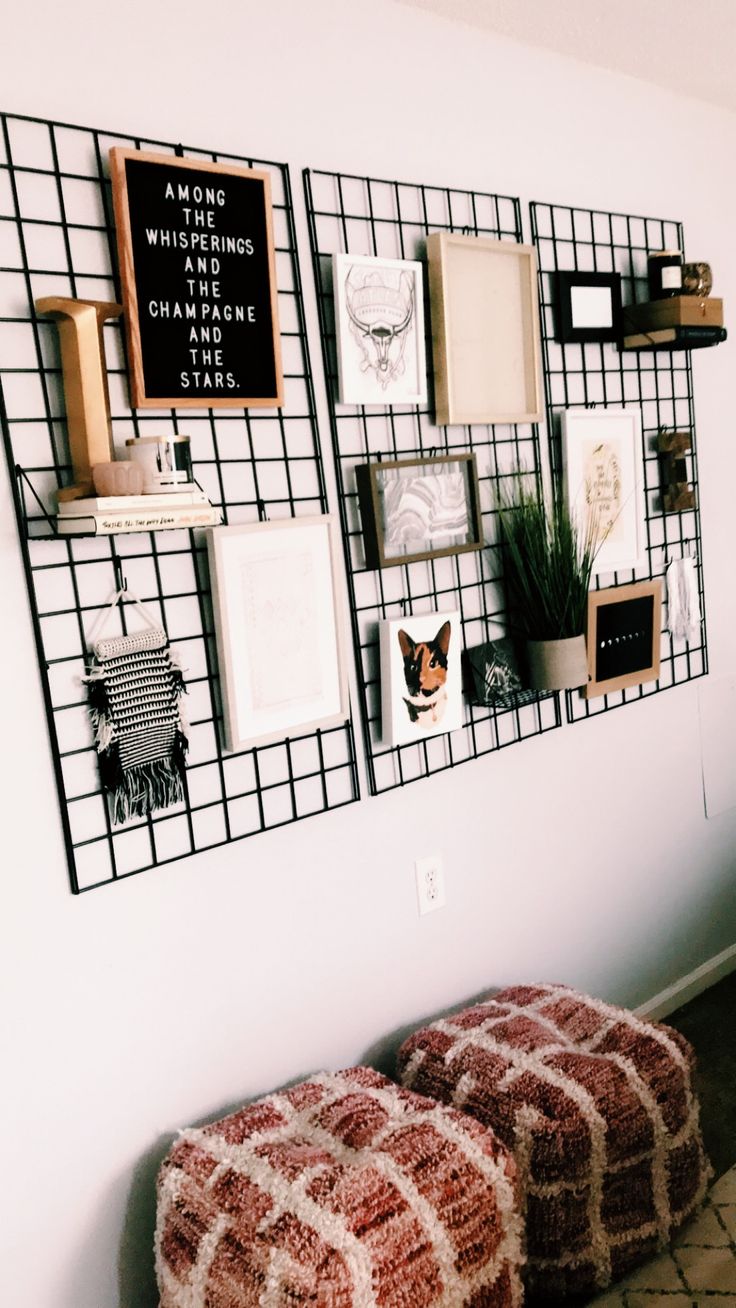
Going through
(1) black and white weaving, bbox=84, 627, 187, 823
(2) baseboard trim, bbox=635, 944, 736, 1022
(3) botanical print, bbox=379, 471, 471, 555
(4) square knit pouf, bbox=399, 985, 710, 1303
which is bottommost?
(2) baseboard trim, bbox=635, 944, 736, 1022

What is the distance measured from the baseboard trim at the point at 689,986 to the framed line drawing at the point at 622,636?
87 cm

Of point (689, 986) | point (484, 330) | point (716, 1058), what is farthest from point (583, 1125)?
point (484, 330)

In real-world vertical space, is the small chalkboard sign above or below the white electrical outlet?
above

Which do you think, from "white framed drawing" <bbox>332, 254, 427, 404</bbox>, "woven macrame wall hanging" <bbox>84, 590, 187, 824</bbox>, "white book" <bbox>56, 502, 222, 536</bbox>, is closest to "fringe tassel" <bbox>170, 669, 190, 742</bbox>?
"woven macrame wall hanging" <bbox>84, 590, 187, 824</bbox>

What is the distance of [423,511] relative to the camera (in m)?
1.95

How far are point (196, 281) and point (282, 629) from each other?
574 millimetres

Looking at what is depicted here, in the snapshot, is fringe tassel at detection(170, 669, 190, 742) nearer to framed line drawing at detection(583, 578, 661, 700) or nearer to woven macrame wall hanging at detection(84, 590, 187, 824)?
woven macrame wall hanging at detection(84, 590, 187, 824)

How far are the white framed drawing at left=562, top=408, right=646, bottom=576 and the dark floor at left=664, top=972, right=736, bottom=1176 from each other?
4.01ft

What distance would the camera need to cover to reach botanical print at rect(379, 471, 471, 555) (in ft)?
6.25

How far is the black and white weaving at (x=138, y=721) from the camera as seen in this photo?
1542 millimetres

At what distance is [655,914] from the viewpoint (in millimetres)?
2709

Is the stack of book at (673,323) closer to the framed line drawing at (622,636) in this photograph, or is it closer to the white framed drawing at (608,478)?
the white framed drawing at (608,478)

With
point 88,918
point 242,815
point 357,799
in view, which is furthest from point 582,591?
point 88,918

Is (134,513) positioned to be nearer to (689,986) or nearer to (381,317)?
(381,317)
